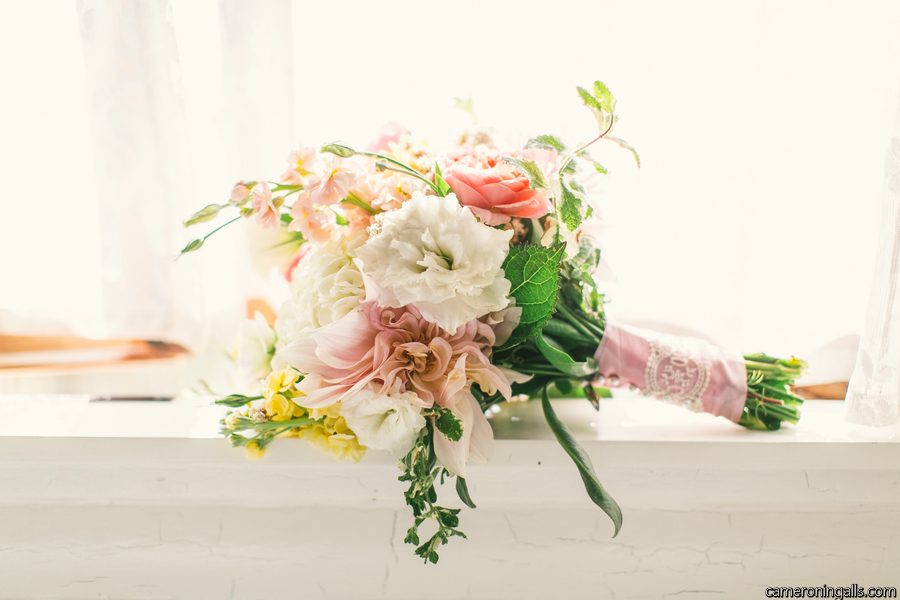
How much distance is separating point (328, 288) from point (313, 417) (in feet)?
0.41

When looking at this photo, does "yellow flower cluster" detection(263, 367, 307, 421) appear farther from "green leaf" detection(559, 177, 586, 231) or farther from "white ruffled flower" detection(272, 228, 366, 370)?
"green leaf" detection(559, 177, 586, 231)

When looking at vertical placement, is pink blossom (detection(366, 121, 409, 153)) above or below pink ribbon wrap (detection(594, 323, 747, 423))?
above

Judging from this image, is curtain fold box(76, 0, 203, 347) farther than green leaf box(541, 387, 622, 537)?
Yes

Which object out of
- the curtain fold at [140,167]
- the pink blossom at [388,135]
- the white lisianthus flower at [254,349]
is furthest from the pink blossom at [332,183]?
the curtain fold at [140,167]

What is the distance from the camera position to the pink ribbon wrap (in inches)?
22.5

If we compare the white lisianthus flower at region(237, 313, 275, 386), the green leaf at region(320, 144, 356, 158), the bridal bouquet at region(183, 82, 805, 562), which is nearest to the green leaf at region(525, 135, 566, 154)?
the bridal bouquet at region(183, 82, 805, 562)

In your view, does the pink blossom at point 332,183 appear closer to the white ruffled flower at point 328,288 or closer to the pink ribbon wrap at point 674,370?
the white ruffled flower at point 328,288

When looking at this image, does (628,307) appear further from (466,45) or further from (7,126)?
(7,126)

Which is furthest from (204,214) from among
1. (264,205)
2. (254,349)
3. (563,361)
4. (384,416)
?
(563,361)

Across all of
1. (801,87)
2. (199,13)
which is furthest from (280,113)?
(801,87)

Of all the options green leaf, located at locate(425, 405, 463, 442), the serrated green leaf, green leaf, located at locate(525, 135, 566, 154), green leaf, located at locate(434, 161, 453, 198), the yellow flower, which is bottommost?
the yellow flower

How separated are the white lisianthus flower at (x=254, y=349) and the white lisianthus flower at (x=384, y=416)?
227 millimetres

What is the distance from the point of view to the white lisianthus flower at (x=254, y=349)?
1.94 ft

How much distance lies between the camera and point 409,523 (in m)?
0.59
